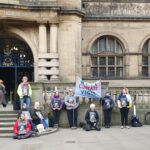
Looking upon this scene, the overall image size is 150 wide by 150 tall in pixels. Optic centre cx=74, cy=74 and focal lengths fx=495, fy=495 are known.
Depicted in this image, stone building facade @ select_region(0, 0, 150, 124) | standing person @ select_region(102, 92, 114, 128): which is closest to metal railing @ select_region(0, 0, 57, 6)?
stone building facade @ select_region(0, 0, 150, 124)

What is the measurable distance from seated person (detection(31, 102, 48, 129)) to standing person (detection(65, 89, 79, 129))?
1520 mm

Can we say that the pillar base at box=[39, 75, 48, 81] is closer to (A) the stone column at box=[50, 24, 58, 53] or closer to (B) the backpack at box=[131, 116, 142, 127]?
(A) the stone column at box=[50, 24, 58, 53]

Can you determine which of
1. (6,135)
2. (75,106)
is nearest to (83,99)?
(75,106)

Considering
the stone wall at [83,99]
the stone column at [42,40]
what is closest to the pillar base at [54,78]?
the stone column at [42,40]

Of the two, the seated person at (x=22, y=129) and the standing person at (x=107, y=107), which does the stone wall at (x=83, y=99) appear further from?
the seated person at (x=22, y=129)

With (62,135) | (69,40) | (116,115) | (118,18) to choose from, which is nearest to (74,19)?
(69,40)

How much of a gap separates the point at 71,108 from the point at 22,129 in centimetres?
349

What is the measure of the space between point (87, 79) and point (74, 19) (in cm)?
368

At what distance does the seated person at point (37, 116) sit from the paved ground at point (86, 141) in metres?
0.78

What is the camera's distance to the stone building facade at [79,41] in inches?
970

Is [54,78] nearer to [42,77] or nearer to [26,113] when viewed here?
[42,77]

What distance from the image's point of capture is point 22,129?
18.3 m

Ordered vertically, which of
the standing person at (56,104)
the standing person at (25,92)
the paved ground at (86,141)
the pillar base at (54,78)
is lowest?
the paved ground at (86,141)

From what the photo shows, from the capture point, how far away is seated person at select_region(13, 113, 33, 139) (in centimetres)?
1809
